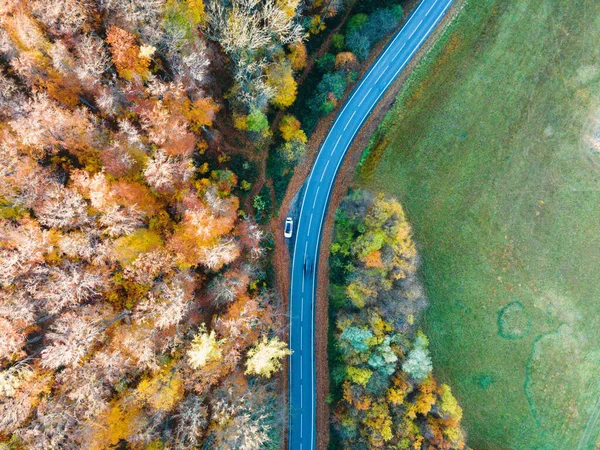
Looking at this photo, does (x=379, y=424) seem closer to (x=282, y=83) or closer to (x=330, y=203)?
(x=330, y=203)

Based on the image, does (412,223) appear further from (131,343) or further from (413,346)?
(131,343)

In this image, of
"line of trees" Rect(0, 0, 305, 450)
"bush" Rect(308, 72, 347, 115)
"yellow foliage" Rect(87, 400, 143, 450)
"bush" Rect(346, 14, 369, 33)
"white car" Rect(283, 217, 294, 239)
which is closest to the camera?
"line of trees" Rect(0, 0, 305, 450)

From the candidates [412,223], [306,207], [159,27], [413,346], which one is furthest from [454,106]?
[159,27]

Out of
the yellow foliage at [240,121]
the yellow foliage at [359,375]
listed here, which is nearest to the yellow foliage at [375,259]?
the yellow foliage at [359,375]

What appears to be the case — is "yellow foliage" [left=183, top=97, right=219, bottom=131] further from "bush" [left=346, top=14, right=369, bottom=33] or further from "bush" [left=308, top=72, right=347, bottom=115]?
"bush" [left=346, top=14, right=369, bottom=33]

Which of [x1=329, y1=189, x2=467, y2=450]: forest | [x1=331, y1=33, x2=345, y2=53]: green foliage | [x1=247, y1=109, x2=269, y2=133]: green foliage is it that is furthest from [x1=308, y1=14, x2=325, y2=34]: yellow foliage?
[x1=329, y1=189, x2=467, y2=450]: forest

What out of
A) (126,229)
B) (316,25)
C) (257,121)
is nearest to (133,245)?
(126,229)
